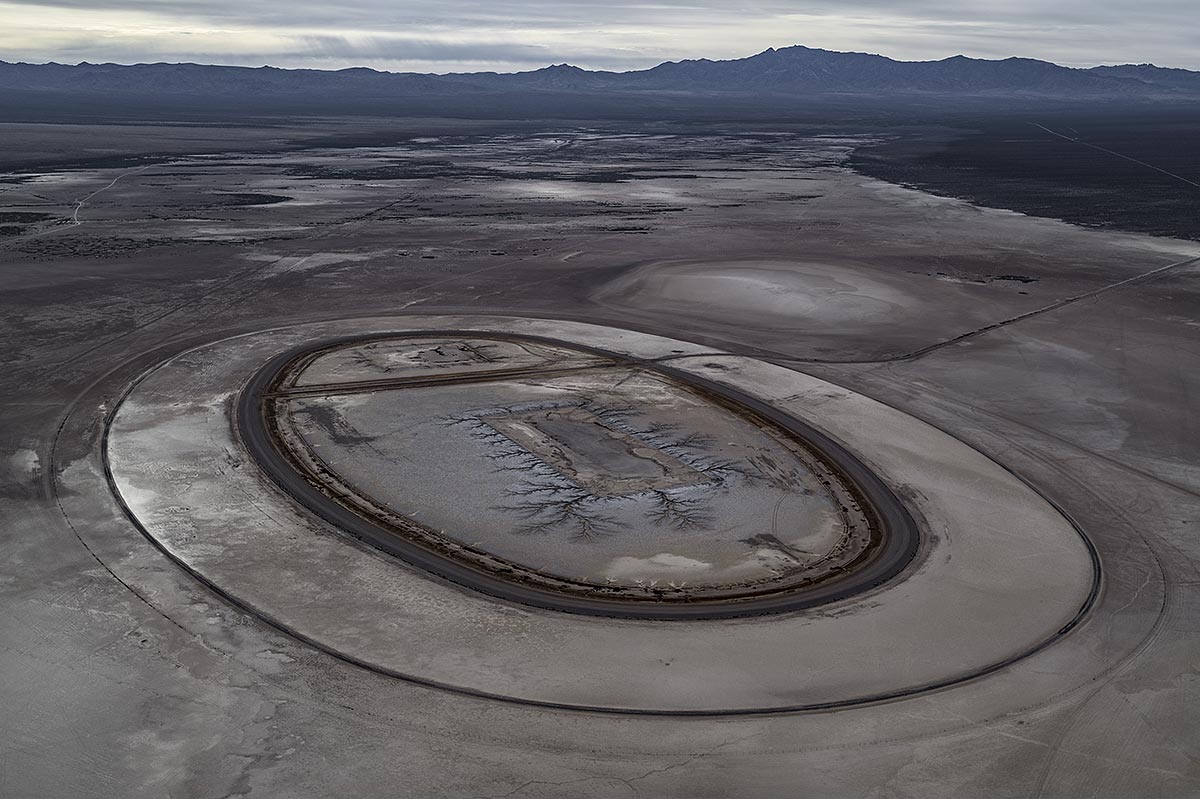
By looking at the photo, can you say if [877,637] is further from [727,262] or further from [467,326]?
[727,262]

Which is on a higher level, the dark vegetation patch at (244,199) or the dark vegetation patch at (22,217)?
the dark vegetation patch at (244,199)

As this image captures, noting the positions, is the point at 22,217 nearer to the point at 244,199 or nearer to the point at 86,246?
the point at 86,246

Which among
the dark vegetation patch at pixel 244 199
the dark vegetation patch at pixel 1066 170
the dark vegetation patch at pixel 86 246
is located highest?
the dark vegetation patch at pixel 1066 170

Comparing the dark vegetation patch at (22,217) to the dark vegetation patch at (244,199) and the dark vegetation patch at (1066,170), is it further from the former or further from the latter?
the dark vegetation patch at (1066,170)

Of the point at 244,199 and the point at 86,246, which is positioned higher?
the point at 244,199

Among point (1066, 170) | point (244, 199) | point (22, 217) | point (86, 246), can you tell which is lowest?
point (86, 246)

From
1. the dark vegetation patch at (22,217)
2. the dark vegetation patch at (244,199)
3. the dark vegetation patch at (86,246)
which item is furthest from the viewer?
the dark vegetation patch at (244,199)

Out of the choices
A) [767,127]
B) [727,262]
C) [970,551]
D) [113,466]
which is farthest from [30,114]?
[970,551]

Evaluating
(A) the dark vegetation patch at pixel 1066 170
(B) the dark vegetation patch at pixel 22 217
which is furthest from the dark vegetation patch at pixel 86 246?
(A) the dark vegetation patch at pixel 1066 170

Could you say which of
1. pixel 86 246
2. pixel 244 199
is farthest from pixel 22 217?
pixel 244 199
